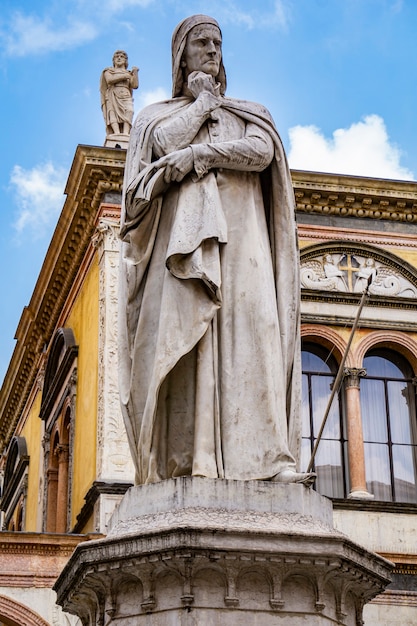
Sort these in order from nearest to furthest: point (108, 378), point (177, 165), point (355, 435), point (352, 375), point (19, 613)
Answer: point (177, 165), point (19, 613), point (108, 378), point (355, 435), point (352, 375)

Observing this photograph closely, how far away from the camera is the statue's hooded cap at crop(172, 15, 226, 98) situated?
5.37 meters

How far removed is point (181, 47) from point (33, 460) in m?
21.8

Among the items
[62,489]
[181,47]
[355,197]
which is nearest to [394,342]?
[355,197]

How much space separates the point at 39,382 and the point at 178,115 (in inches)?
870

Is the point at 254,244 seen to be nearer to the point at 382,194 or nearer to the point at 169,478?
the point at 169,478

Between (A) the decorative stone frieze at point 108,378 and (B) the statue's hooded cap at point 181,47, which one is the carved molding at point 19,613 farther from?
(B) the statue's hooded cap at point 181,47

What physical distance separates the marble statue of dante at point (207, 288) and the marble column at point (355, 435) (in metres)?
14.1

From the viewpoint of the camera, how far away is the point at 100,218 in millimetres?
19844

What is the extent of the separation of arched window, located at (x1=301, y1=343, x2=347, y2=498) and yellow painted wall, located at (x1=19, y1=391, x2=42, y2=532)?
715 centimetres

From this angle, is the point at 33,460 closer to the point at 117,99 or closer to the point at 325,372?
the point at 325,372

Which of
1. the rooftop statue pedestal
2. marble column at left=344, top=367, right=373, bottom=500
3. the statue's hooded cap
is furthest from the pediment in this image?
the statue's hooded cap

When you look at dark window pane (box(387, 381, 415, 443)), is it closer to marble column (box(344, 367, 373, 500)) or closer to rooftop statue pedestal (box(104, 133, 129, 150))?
marble column (box(344, 367, 373, 500))

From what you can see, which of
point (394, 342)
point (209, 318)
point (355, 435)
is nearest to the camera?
point (209, 318)

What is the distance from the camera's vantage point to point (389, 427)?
19828 millimetres
